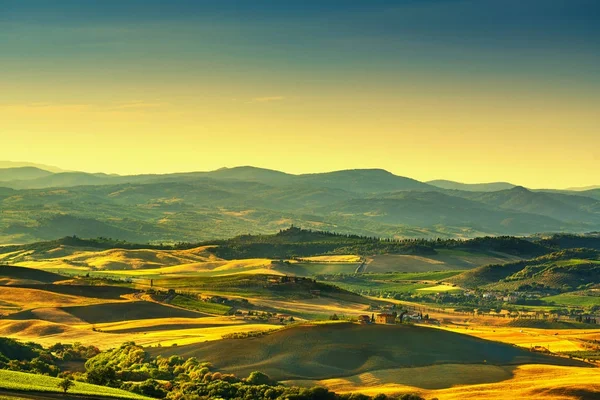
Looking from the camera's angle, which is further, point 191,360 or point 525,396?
point 191,360

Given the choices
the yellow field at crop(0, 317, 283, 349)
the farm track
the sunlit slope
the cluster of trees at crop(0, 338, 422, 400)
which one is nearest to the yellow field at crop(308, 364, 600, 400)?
the sunlit slope

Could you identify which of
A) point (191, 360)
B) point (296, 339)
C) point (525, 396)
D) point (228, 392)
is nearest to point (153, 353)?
point (191, 360)

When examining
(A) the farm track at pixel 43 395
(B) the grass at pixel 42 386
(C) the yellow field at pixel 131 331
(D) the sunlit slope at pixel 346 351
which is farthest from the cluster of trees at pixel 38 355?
(A) the farm track at pixel 43 395

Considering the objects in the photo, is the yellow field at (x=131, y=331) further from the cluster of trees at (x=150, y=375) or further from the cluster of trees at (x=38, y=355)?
the cluster of trees at (x=150, y=375)

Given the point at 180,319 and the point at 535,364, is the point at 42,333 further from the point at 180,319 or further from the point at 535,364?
the point at 535,364

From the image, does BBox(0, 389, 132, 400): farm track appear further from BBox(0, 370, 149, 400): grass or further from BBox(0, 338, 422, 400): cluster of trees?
BBox(0, 338, 422, 400): cluster of trees

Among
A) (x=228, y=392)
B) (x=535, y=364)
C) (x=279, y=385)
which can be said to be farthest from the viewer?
(x=535, y=364)
